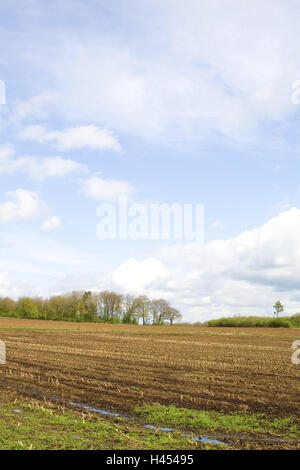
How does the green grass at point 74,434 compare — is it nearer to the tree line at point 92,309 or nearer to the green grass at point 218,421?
the green grass at point 218,421

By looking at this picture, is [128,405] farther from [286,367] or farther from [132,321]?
[132,321]

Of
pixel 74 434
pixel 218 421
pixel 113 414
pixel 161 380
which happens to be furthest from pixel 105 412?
pixel 161 380

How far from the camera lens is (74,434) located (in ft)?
29.4

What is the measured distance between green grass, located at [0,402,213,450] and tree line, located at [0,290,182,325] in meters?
98.6

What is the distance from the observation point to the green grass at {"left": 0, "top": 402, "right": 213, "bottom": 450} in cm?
813

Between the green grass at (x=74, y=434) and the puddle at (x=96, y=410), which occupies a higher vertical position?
the green grass at (x=74, y=434)

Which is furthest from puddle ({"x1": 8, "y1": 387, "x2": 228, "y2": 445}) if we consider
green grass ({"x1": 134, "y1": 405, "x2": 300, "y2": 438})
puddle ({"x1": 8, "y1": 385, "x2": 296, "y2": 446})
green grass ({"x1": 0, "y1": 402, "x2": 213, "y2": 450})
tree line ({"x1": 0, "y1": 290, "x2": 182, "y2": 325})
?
tree line ({"x1": 0, "y1": 290, "x2": 182, "y2": 325})

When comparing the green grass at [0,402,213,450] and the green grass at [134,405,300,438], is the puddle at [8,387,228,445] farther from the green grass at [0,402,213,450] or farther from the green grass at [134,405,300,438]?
the green grass at [134,405,300,438]

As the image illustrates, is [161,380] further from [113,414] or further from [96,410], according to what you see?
[113,414]

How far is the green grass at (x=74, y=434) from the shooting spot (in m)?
8.13

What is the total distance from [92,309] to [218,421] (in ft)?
335

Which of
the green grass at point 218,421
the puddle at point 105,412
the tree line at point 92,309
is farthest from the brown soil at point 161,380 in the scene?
the tree line at point 92,309

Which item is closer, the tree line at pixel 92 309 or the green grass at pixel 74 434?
the green grass at pixel 74 434

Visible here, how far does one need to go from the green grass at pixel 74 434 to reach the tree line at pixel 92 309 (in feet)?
323
